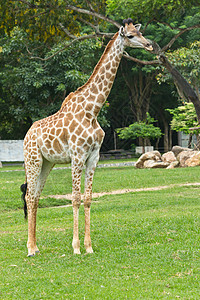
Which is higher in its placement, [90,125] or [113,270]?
[90,125]

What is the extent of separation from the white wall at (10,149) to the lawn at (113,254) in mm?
17234

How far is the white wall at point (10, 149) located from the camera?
30.0 metres

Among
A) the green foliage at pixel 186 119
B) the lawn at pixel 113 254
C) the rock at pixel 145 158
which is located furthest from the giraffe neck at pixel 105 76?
the green foliage at pixel 186 119

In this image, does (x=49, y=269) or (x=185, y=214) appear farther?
(x=185, y=214)

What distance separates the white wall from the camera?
30031 millimetres

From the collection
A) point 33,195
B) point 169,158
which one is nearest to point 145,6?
point 33,195

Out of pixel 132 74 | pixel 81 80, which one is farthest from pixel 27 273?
pixel 132 74

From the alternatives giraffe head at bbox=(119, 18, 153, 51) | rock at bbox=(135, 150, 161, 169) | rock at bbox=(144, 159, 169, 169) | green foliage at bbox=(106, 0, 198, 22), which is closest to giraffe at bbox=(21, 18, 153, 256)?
giraffe head at bbox=(119, 18, 153, 51)

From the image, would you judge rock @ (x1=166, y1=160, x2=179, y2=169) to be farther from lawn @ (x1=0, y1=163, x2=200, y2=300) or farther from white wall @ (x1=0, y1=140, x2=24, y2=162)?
white wall @ (x1=0, y1=140, x2=24, y2=162)

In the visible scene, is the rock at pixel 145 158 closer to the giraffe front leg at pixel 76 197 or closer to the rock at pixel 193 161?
the rock at pixel 193 161

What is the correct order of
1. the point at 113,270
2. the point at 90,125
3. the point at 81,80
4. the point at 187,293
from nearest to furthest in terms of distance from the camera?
the point at 187,293
the point at 113,270
the point at 90,125
the point at 81,80

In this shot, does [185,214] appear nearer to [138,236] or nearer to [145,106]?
[138,236]

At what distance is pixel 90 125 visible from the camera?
23.1ft

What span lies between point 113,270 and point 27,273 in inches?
46.2
